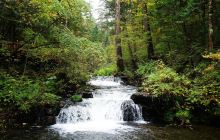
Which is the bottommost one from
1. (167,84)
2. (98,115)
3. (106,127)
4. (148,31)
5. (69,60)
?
(106,127)

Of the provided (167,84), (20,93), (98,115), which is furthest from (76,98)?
(167,84)

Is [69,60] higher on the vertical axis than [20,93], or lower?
higher

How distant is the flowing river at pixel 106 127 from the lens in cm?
1217

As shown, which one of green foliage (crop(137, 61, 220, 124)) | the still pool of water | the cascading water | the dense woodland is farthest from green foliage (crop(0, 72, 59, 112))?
green foliage (crop(137, 61, 220, 124))

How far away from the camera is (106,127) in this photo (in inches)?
544

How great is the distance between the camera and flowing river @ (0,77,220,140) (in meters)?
12.2

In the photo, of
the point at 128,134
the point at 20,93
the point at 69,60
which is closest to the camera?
the point at 128,134

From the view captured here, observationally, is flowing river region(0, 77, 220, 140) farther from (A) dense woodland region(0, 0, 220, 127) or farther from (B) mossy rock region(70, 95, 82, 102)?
(A) dense woodland region(0, 0, 220, 127)

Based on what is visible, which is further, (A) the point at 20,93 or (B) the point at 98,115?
(B) the point at 98,115

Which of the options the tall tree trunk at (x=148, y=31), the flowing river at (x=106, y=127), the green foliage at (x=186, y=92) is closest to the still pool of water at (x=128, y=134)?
the flowing river at (x=106, y=127)

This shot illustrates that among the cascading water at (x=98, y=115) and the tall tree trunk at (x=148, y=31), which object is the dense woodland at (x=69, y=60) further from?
the tall tree trunk at (x=148, y=31)

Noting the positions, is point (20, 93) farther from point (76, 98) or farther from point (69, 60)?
point (76, 98)

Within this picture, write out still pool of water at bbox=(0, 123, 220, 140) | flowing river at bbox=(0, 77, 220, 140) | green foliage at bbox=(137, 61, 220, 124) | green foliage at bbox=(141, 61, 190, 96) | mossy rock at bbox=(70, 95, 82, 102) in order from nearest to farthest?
still pool of water at bbox=(0, 123, 220, 140), flowing river at bbox=(0, 77, 220, 140), green foliage at bbox=(137, 61, 220, 124), green foliage at bbox=(141, 61, 190, 96), mossy rock at bbox=(70, 95, 82, 102)

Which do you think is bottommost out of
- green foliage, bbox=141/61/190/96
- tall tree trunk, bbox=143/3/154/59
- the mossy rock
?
the mossy rock
